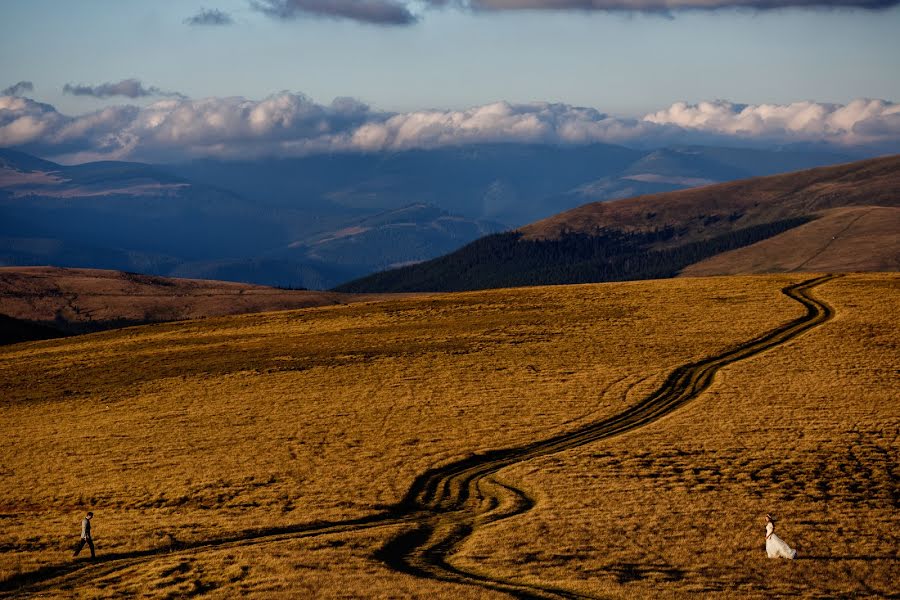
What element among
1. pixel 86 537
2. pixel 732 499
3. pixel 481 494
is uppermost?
pixel 86 537

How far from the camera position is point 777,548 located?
35312mm

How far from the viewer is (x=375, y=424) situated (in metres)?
58.4

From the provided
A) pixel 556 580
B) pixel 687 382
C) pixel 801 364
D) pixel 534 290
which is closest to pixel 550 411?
pixel 687 382

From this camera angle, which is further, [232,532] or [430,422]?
[430,422]

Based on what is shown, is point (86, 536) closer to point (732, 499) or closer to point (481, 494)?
point (481, 494)

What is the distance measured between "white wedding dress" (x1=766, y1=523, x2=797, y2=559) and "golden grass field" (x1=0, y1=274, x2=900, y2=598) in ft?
2.04

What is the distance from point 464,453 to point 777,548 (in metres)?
19.7

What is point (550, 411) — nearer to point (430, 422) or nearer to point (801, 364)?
point (430, 422)

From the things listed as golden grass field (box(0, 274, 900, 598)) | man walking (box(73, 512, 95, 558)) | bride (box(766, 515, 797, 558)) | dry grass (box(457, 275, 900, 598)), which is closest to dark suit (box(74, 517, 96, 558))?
man walking (box(73, 512, 95, 558))

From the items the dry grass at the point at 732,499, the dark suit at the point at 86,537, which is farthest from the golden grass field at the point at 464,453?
the dark suit at the point at 86,537

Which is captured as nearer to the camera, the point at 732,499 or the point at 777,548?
the point at 777,548

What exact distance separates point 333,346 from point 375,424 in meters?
26.9

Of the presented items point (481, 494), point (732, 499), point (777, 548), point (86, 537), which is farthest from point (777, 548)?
point (86, 537)

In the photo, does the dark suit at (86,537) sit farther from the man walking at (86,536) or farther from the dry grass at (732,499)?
the dry grass at (732,499)
